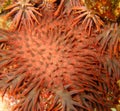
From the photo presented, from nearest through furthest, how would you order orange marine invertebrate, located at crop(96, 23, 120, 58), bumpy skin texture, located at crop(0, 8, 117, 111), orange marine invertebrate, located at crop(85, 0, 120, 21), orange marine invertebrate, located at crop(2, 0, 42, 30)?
orange marine invertebrate, located at crop(85, 0, 120, 21)
bumpy skin texture, located at crop(0, 8, 117, 111)
orange marine invertebrate, located at crop(96, 23, 120, 58)
orange marine invertebrate, located at crop(2, 0, 42, 30)

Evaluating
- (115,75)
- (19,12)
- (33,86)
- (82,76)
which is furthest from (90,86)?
(19,12)

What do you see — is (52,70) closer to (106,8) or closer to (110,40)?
(110,40)

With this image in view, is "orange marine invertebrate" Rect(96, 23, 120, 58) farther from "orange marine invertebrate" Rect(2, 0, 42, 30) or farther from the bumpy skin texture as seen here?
"orange marine invertebrate" Rect(2, 0, 42, 30)

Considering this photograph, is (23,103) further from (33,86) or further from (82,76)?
(82,76)

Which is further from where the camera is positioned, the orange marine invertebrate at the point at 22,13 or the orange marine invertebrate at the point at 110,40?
the orange marine invertebrate at the point at 22,13

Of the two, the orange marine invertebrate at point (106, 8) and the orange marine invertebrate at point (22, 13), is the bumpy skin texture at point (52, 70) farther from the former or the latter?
the orange marine invertebrate at point (106, 8)

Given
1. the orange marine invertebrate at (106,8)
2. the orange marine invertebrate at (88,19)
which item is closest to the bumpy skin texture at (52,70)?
the orange marine invertebrate at (88,19)

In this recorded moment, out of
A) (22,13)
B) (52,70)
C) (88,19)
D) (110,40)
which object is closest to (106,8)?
(88,19)

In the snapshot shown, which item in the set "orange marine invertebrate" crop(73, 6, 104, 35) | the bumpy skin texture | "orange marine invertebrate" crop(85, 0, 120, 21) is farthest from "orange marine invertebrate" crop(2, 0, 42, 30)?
"orange marine invertebrate" crop(85, 0, 120, 21)
